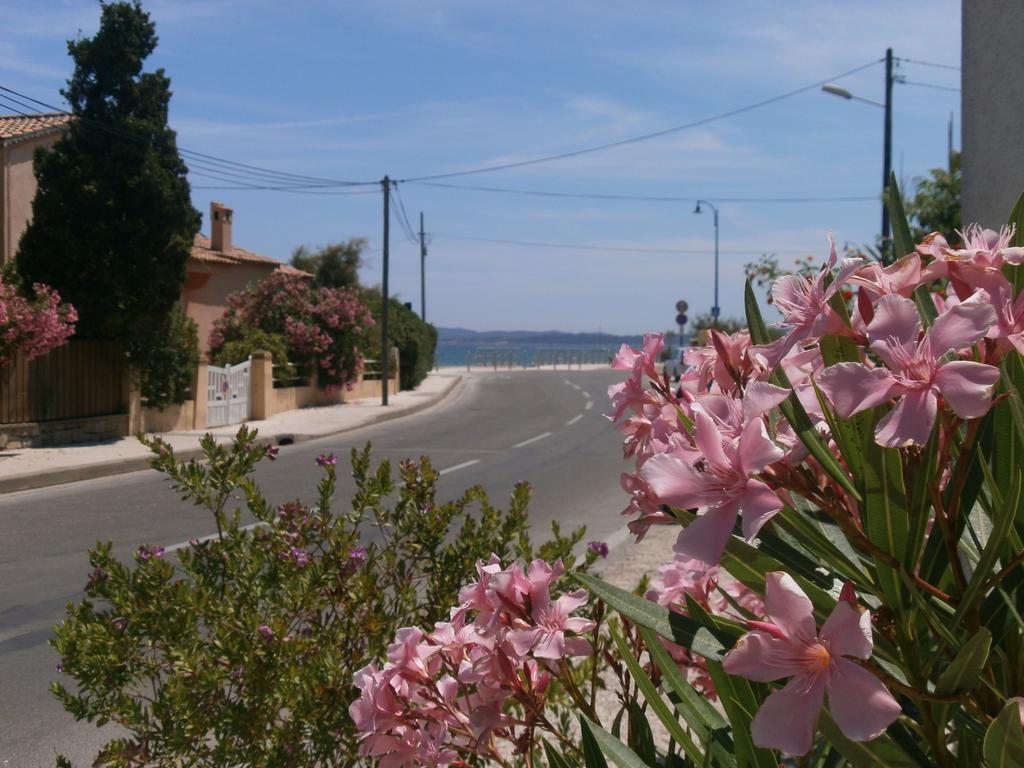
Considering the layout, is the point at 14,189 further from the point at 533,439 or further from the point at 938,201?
the point at 938,201

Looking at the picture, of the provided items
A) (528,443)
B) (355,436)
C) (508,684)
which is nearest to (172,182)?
(355,436)

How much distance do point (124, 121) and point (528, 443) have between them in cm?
872

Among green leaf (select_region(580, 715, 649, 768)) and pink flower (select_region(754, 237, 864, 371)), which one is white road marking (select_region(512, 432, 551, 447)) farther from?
pink flower (select_region(754, 237, 864, 371))

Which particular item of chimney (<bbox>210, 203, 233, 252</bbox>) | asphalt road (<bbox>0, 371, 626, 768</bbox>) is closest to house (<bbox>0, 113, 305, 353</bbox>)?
chimney (<bbox>210, 203, 233, 252</bbox>)

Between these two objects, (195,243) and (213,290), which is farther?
(213,290)

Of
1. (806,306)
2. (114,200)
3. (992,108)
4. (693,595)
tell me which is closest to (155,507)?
(114,200)

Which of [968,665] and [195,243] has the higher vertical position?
[195,243]

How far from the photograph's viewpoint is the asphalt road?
4.98m

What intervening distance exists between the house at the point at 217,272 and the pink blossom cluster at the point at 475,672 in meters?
26.7

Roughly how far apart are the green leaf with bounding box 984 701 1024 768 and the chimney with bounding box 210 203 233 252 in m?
35.3

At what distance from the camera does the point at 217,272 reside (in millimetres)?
32594

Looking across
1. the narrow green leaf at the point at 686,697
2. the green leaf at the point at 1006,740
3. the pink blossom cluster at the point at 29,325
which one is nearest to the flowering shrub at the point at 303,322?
the pink blossom cluster at the point at 29,325

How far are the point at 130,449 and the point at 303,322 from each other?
10.8 meters

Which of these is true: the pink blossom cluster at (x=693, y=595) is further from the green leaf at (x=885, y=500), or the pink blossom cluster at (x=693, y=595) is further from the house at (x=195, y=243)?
the house at (x=195, y=243)
